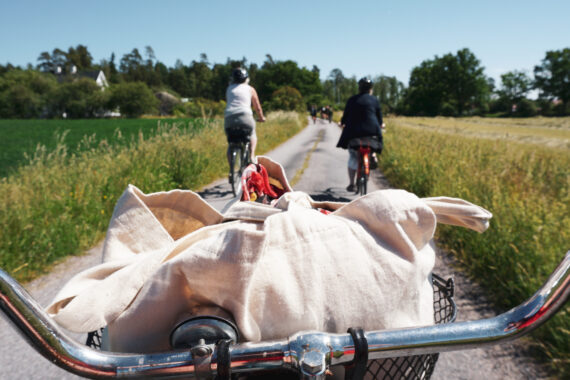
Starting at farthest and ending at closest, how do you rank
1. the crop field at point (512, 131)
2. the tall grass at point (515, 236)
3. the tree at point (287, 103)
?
the tree at point (287, 103)
the crop field at point (512, 131)
the tall grass at point (515, 236)

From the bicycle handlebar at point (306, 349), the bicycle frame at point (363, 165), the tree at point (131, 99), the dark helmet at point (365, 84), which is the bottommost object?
the bicycle frame at point (363, 165)

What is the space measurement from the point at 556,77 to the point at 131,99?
315 ft

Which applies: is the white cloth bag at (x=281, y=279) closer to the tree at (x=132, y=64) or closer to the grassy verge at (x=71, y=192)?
the grassy verge at (x=71, y=192)

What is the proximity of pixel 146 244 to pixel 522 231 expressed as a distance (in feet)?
12.3

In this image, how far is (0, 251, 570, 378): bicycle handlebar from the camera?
0.64 meters

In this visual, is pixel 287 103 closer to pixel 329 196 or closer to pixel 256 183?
pixel 329 196

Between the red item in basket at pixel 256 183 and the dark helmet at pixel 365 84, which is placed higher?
the dark helmet at pixel 365 84

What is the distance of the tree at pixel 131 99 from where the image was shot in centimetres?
7762

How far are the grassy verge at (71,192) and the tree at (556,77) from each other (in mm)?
95906

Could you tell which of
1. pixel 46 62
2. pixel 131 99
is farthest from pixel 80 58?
A: pixel 131 99

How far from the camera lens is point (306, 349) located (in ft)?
2.18

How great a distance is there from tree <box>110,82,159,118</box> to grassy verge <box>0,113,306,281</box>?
7721cm

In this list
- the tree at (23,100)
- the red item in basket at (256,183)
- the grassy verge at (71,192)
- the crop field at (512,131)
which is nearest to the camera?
the red item in basket at (256,183)

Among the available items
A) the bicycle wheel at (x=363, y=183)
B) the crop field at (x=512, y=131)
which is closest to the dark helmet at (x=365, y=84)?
the bicycle wheel at (x=363, y=183)
